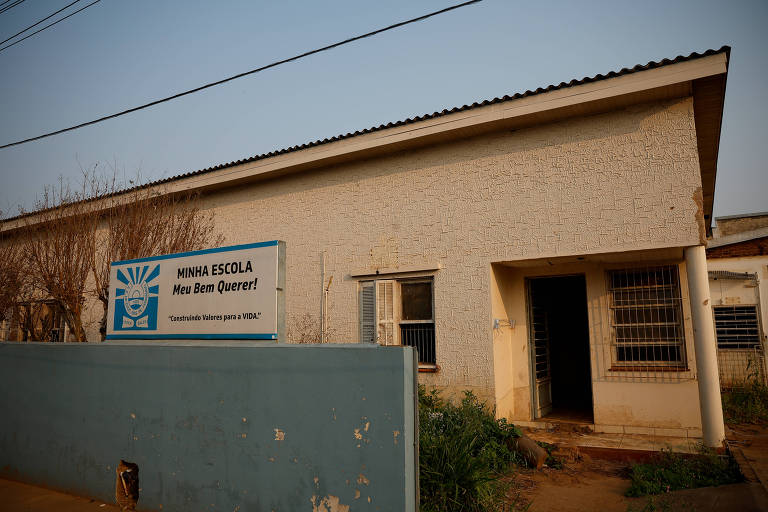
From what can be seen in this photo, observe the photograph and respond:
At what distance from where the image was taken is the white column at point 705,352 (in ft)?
21.1

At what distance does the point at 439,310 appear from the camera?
8.38m

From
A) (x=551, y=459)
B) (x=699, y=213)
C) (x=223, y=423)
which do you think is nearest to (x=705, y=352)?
(x=699, y=213)

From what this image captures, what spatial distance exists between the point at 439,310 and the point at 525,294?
1.69 meters

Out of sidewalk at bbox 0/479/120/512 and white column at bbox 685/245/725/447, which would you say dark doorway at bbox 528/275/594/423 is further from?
sidewalk at bbox 0/479/120/512

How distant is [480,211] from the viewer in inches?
321

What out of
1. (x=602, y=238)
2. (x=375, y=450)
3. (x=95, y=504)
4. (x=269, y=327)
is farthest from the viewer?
(x=602, y=238)

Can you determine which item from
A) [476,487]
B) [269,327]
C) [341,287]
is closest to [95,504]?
[269,327]

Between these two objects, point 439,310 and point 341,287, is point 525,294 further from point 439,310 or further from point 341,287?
point 341,287

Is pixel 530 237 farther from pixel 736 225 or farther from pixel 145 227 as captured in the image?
pixel 736 225

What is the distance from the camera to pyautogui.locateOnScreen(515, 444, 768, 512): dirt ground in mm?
4648

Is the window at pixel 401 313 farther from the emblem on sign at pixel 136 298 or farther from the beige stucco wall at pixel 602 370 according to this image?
the emblem on sign at pixel 136 298

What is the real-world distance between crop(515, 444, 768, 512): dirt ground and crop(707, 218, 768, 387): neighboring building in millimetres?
6463

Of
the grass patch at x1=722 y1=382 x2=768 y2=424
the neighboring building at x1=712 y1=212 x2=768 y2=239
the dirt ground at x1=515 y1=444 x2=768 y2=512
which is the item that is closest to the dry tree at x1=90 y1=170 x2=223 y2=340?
the dirt ground at x1=515 y1=444 x2=768 y2=512

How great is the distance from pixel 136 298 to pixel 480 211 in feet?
17.0
